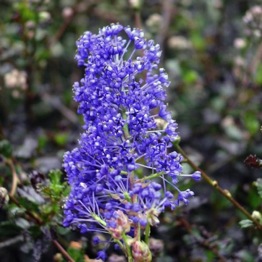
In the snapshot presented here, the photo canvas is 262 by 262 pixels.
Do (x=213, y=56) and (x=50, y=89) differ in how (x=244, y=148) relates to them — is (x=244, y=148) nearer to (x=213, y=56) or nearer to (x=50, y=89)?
(x=213, y=56)

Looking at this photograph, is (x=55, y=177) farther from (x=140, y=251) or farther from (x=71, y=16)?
(x=71, y=16)

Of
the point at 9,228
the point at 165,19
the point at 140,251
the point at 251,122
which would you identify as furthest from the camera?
the point at 165,19

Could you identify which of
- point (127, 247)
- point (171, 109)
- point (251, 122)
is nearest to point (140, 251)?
point (127, 247)

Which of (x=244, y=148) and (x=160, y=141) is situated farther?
(x=244, y=148)

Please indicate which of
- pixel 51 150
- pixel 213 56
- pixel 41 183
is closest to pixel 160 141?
pixel 41 183

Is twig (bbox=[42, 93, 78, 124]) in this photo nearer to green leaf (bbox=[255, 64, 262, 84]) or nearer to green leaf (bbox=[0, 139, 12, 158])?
green leaf (bbox=[0, 139, 12, 158])

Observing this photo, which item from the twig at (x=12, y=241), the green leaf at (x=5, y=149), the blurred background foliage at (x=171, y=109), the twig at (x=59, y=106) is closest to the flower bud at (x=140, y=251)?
the blurred background foliage at (x=171, y=109)
